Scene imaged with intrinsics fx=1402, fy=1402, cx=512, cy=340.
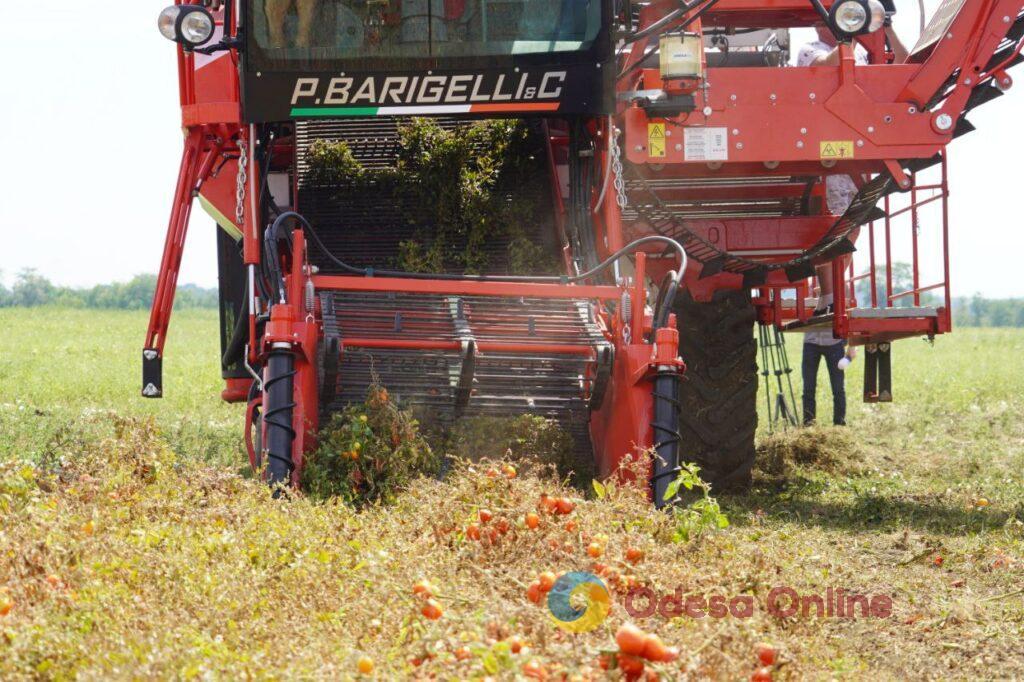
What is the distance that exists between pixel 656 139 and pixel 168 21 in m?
2.71

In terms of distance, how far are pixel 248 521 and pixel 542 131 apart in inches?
186

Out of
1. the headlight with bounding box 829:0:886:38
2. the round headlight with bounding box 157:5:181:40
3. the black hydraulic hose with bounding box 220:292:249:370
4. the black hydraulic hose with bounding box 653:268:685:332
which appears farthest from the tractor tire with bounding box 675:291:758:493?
the round headlight with bounding box 157:5:181:40

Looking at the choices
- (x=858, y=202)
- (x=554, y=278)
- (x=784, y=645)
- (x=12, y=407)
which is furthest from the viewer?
(x=12, y=407)

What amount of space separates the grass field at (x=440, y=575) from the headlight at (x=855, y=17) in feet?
8.48

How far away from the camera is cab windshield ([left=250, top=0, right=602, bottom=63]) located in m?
7.25

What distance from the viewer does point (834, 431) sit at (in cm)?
1082

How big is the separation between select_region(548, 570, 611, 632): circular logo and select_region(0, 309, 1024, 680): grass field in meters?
0.06

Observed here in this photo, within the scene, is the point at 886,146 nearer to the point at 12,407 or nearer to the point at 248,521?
the point at 248,521

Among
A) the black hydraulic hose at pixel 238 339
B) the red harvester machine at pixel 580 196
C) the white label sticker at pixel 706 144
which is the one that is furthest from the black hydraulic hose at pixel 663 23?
the black hydraulic hose at pixel 238 339

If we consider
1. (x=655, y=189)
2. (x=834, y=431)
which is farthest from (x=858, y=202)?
→ (x=834, y=431)

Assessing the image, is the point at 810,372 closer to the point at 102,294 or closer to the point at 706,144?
the point at 706,144

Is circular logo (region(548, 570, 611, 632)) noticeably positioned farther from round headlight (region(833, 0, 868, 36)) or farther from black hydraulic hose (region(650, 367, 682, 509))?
round headlight (region(833, 0, 868, 36))

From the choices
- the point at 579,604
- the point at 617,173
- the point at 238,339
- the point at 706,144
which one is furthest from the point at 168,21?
the point at 579,604

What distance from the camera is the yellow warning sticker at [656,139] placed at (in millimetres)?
7824
